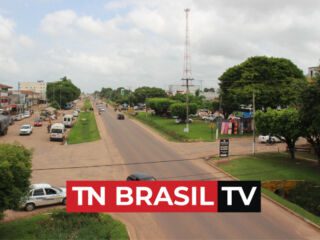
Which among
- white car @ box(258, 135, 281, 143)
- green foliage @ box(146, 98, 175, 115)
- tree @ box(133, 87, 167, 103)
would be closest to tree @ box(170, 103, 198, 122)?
green foliage @ box(146, 98, 175, 115)

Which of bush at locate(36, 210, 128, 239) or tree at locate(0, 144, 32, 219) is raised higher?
tree at locate(0, 144, 32, 219)

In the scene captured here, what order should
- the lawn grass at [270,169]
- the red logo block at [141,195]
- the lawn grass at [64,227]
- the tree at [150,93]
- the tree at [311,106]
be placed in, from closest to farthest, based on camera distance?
1. the red logo block at [141,195]
2. the lawn grass at [64,227]
3. the tree at [311,106]
4. the lawn grass at [270,169]
5. the tree at [150,93]

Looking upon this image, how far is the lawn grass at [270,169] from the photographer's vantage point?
102ft

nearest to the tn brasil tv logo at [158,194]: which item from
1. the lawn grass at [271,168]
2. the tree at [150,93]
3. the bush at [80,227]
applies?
the bush at [80,227]

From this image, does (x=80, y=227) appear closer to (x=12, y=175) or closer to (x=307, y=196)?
(x=12, y=175)

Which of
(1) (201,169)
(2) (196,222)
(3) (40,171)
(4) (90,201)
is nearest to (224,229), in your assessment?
(2) (196,222)

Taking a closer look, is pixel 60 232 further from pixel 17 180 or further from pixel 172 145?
pixel 172 145

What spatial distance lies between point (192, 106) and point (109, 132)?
16035mm

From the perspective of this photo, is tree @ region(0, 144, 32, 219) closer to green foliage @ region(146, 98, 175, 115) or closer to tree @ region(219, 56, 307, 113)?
tree @ region(219, 56, 307, 113)

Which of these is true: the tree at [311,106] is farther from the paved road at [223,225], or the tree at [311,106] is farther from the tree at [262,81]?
the tree at [262,81]

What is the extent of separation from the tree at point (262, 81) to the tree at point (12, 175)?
41416 mm

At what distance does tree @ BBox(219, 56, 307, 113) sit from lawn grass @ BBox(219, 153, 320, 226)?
17.8 m

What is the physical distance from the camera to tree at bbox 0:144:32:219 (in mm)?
17047

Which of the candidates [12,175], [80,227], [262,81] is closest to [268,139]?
[262,81]
